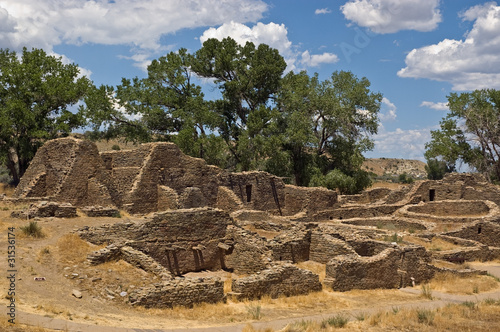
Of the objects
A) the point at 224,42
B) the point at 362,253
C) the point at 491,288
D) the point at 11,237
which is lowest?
the point at 491,288

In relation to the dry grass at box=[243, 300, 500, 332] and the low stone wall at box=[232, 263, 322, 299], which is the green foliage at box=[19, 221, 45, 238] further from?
the dry grass at box=[243, 300, 500, 332]

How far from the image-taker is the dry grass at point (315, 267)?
58.9 feet

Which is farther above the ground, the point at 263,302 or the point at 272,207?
the point at 272,207

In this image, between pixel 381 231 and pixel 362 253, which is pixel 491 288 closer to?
pixel 362 253

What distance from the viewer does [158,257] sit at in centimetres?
1655

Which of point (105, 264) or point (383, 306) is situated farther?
point (383, 306)

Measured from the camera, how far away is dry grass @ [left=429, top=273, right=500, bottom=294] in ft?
59.2

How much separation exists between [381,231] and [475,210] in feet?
32.2

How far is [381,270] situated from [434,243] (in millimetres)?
7591

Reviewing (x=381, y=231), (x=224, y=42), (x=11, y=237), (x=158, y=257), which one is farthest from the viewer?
(x=224, y=42)

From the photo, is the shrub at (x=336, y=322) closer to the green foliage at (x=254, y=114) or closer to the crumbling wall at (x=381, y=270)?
the crumbling wall at (x=381, y=270)

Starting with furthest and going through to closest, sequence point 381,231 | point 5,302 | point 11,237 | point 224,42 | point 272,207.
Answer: point 224,42 < point 272,207 < point 381,231 < point 11,237 < point 5,302

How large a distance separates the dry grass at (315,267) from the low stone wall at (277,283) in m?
1.67

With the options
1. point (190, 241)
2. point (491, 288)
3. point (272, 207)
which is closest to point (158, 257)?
point (190, 241)
